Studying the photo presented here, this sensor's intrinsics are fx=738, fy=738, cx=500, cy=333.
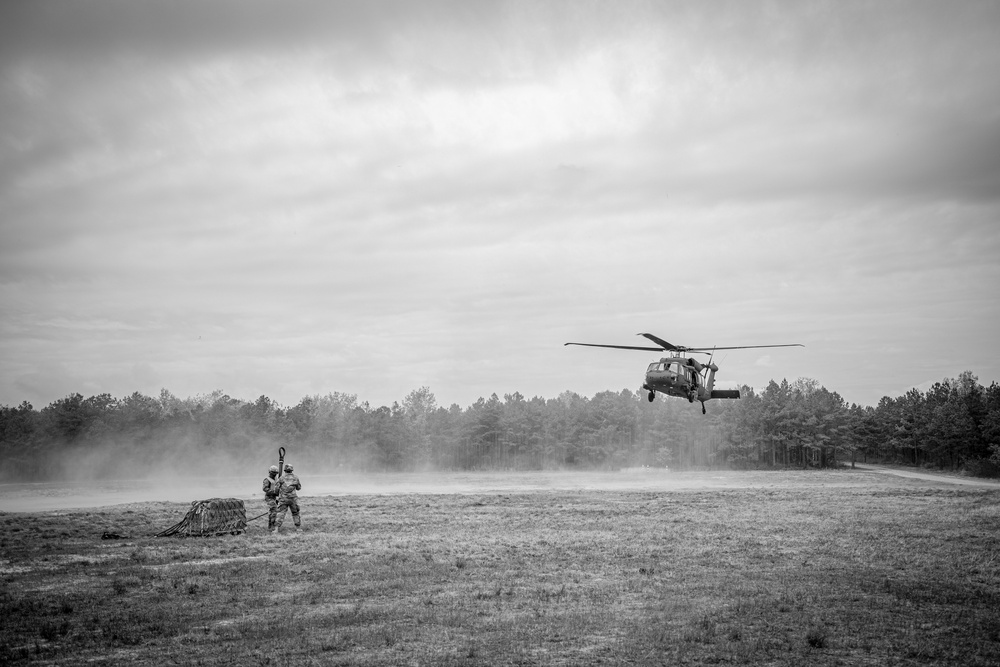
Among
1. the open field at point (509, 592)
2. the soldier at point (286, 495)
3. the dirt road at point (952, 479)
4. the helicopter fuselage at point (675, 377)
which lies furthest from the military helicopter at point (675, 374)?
the dirt road at point (952, 479)

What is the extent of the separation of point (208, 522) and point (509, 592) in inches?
625

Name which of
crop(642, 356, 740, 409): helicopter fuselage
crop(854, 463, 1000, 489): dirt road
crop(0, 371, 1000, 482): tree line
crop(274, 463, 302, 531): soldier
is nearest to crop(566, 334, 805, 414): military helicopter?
crop(642, 356, 740, 409): helicopter fuselage

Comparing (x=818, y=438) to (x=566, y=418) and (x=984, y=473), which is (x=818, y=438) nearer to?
(x=984, y=473)

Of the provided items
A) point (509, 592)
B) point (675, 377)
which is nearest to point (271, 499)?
point (509, 592)

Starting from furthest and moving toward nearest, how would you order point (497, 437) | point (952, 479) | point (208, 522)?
point (497, 437) < point (952, 479) < point (208, 522)

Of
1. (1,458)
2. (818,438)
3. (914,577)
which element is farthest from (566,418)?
(914,577)

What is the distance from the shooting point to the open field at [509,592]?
539 inches

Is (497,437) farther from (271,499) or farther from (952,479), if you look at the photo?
(271,499)

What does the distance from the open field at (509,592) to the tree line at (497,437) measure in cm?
7885

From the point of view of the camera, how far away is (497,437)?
13012 cm

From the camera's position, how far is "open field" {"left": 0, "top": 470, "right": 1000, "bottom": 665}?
44.9ft

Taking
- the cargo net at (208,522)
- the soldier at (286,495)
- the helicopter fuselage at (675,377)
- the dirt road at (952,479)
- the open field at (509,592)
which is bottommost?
the dirt road at (952,479)

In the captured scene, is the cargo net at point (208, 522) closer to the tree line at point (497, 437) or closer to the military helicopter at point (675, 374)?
the military helicopter at point (675, 374)

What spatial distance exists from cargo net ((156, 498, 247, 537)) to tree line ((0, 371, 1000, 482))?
79.9 meters
